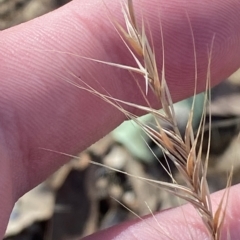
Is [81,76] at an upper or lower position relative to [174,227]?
upper

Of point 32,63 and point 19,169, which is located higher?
point 32,63

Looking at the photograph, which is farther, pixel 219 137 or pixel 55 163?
pixel 219 137

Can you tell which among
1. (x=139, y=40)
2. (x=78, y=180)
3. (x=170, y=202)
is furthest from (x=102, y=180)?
(x=139, y=40)

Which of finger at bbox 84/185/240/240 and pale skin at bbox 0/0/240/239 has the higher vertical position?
pale skin at bbox 0/0/240/239

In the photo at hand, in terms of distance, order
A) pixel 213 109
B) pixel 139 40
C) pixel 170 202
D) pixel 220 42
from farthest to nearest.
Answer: pixel 213 109, pixel 170 202, pixel 220 42, pixel 139 40

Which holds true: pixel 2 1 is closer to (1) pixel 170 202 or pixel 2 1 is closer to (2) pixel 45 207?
(2) pixel 45 207

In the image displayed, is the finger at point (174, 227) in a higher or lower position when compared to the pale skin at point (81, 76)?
lower

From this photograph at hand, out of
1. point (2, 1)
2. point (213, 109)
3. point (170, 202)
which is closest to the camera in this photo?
point (170, 202)
